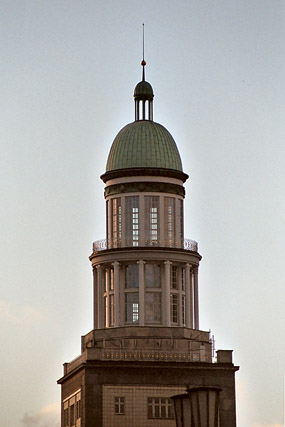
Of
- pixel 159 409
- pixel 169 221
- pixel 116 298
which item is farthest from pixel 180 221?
pixel 159 409

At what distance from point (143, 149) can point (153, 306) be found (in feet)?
47.5

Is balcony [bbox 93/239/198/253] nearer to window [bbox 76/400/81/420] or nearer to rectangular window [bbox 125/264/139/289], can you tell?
rectangular window [bbox 125/264/139/289]

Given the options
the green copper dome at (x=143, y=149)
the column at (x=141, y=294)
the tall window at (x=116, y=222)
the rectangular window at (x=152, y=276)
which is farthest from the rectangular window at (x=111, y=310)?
the green copper dome at (x=143, y=149)

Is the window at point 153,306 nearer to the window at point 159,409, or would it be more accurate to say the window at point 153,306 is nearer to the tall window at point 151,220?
the tall window at point 151,220

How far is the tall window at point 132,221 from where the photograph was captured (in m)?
152

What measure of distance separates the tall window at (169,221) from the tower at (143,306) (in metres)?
0.09

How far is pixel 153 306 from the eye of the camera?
15125 centimetres

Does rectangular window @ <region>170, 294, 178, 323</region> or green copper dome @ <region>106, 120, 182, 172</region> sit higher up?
green copper dome @ <region>106, 120, 182, 172</region>

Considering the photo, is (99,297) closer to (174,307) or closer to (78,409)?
(174,307)

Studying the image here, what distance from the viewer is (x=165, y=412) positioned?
479ft

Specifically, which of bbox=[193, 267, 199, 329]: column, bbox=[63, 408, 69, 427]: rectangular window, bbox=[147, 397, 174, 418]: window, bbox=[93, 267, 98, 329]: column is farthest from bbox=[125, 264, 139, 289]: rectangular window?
bbox=[63, 408, 69, 427]: rectangular window

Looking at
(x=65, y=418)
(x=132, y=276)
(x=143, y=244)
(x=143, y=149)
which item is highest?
(x=143, y=149)

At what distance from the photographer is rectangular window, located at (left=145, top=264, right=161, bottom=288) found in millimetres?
151750

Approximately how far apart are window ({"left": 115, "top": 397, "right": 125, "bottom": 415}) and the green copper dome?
70.8 feet
